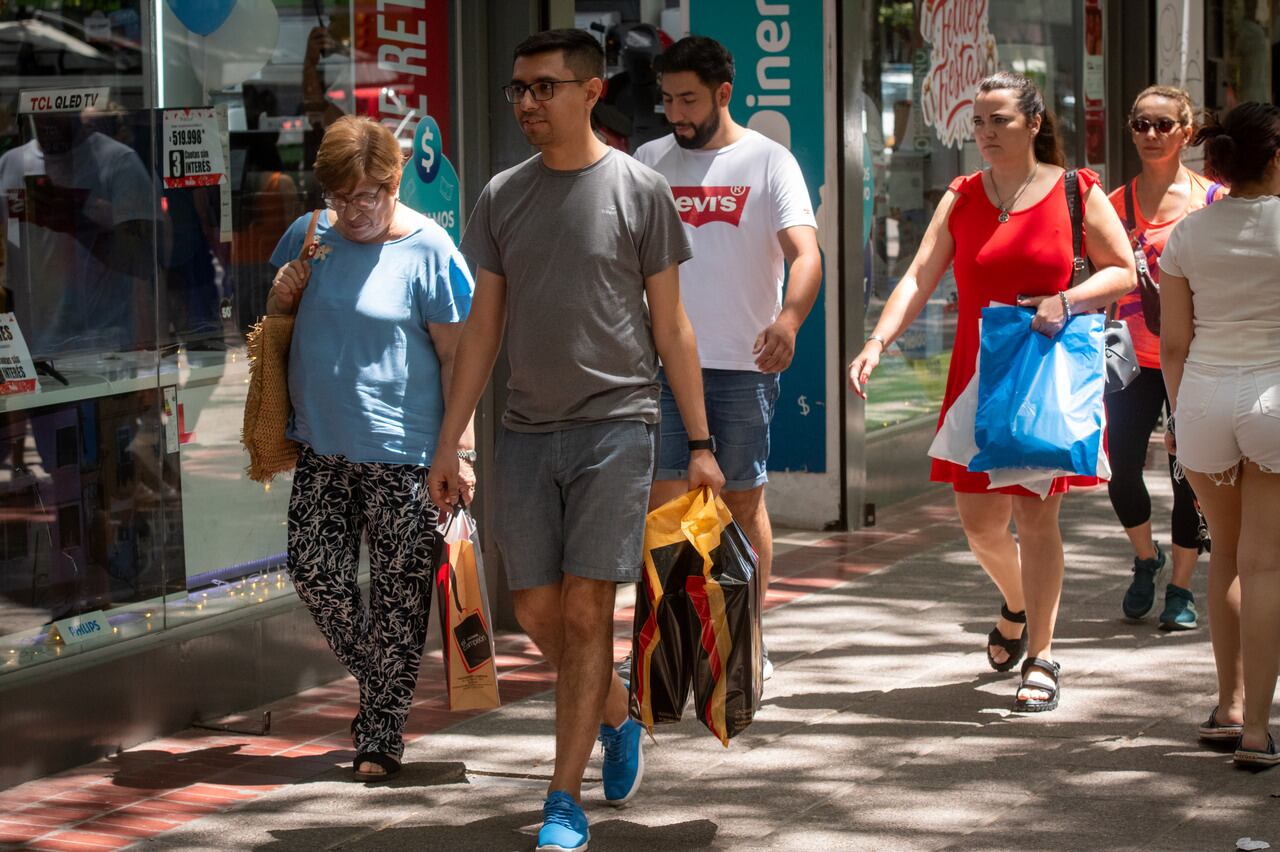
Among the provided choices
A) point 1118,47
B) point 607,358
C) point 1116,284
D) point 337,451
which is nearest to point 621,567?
→ point 607,358

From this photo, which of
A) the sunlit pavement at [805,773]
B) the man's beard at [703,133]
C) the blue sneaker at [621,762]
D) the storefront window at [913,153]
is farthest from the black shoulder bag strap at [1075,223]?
the storefront window at [913,153]

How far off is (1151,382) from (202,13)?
3.77 meters

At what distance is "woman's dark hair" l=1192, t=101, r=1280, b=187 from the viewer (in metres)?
5.31

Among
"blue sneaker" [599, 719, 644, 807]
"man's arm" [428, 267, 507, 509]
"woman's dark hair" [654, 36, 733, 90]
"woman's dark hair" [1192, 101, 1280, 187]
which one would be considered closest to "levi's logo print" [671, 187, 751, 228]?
"woman's dark hair" [654, 36, 733, 90]

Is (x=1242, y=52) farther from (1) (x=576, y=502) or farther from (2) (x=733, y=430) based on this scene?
(1) (x=576, y=502)

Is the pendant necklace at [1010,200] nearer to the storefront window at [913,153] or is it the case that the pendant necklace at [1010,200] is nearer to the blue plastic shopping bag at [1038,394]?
the blue plastic shopping bag at [1038,394]

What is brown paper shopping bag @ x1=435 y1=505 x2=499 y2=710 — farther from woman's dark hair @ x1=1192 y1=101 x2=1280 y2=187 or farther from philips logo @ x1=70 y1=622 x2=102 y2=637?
woman's dark hair @ x1=1192 y1=101 x2=1280 y2=187

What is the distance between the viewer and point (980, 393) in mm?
5988

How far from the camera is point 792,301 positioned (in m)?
5.93

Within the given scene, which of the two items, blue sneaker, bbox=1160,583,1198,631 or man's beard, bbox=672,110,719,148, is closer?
man's beard, bbox=672,110,719,148

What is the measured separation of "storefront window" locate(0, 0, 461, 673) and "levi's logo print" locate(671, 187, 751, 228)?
1360mm

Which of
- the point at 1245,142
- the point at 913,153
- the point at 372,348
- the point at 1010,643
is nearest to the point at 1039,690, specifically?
the point at 1010,643

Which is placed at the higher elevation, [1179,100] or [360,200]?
[1179,100]

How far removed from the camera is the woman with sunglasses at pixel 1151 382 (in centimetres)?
713
